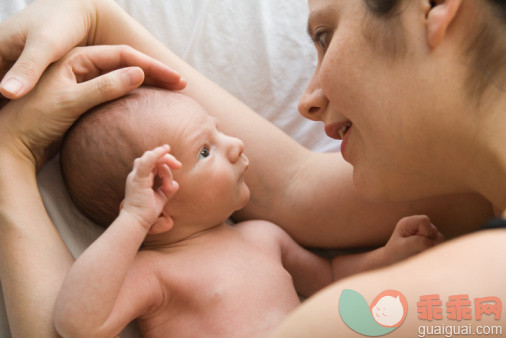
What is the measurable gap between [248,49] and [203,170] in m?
0.65

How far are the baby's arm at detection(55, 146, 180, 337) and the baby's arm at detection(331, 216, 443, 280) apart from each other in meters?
0.56

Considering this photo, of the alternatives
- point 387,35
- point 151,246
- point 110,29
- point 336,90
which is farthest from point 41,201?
point 387,35

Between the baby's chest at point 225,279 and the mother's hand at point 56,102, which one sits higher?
the mother's hand at point 56,102

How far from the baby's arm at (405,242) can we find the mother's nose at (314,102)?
1.13 ft

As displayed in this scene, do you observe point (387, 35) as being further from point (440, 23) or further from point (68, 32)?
point (68, 32)

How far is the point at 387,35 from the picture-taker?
82cm

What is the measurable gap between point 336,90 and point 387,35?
152 mm

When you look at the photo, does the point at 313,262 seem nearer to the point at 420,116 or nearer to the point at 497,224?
the point at 420,116

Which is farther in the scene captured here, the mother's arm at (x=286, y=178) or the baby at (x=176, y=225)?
the mother's arm at (x=286, y=178)

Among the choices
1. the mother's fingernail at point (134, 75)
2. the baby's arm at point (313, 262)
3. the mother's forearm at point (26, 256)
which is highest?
the mother's fingernail at point (134, 75)

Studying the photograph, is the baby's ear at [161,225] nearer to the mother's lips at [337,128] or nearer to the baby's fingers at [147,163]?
the baby's fingers at [147,163]

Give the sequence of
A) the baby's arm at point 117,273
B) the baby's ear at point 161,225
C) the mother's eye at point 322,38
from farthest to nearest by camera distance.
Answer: the baby's ear at point 161,225 < the mother's eye at point 322,38 < the baby's arm at point 117,273

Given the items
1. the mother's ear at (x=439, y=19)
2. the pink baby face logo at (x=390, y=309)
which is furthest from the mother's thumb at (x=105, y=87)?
the pink baby face logo at (x=390, y=309)

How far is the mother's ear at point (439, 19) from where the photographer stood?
74 cm
